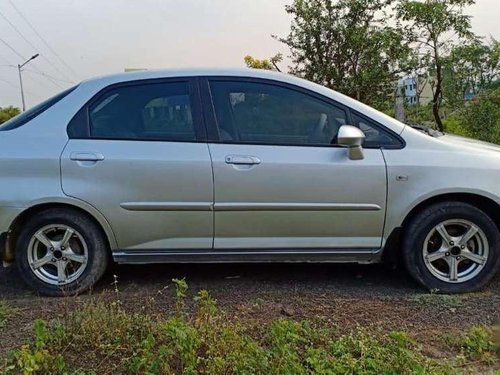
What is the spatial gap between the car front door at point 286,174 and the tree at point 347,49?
4932 mm

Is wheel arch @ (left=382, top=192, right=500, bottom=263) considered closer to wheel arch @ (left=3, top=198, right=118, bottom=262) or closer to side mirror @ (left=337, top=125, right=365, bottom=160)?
side mirror @ (left=337, top=125, right=365, bottom=160)

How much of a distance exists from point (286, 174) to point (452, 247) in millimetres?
1321

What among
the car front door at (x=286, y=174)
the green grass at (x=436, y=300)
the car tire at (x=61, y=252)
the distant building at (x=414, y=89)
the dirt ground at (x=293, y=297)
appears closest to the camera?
the dirt ground at (x=293, y=297)

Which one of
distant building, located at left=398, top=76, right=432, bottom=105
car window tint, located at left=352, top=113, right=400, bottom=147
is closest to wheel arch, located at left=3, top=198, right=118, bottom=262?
car window tint, located at left=352, top=113, right=400, bottom=147

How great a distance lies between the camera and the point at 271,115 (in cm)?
359

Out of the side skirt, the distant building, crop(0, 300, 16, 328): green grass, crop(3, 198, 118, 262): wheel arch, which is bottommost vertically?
crop(0, 300, 16, 328): green grass

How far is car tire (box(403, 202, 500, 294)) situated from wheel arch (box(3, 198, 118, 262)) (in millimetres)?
2195

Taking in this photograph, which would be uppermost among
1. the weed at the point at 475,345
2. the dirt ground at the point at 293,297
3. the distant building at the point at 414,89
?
the distant building at the point at 414,89

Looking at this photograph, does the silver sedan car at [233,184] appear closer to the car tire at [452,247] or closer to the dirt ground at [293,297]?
the car tire at [452,247]

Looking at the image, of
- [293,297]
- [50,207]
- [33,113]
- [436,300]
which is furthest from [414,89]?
[50,207]

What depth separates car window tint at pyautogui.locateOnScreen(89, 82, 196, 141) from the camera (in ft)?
11.7

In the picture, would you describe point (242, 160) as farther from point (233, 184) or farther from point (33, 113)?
point (33, 113)

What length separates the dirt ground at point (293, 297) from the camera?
10.1ft

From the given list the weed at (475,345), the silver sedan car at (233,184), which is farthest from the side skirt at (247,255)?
the weed at (475,345)
